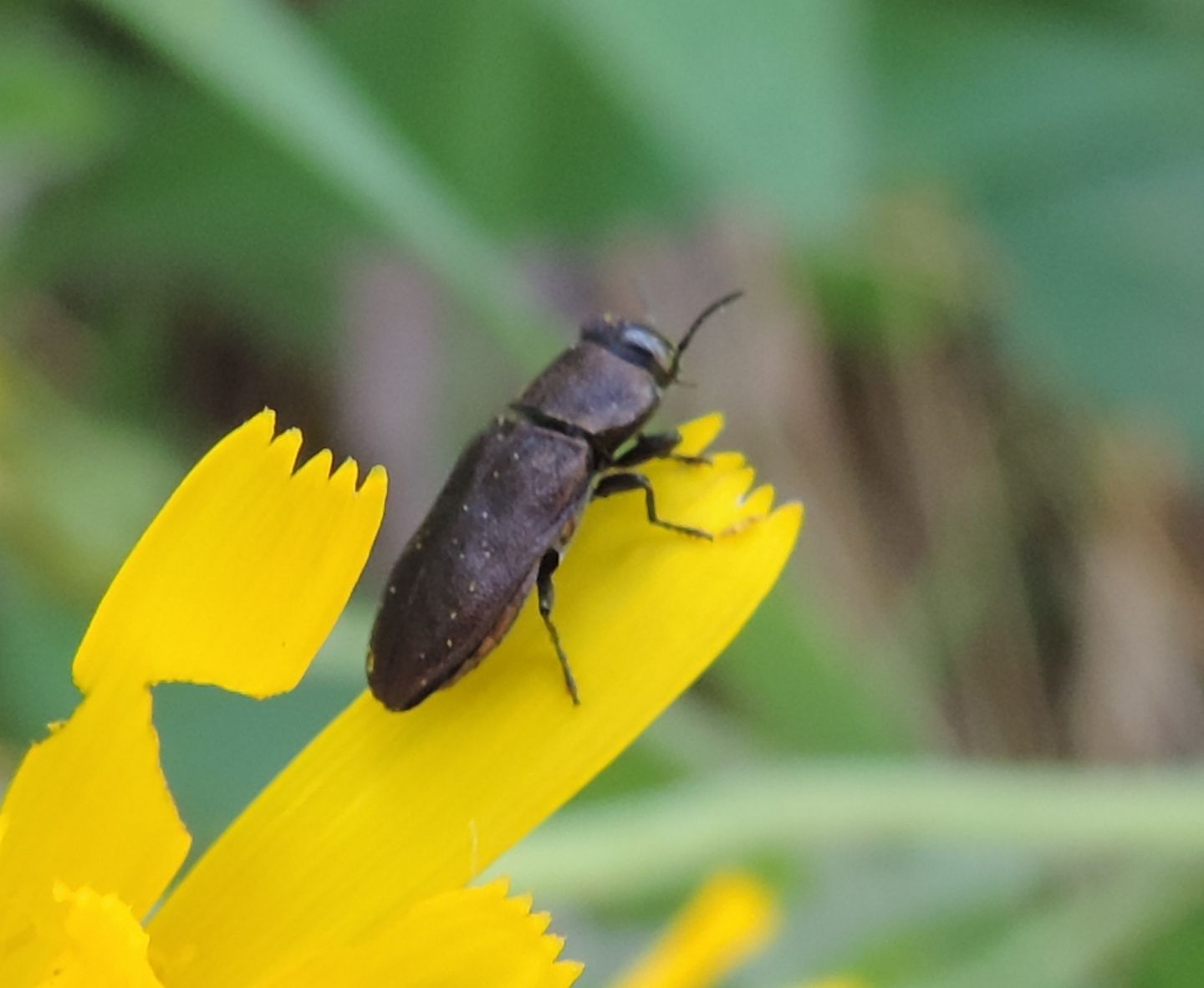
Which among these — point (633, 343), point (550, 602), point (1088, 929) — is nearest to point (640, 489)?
point (550, 602)

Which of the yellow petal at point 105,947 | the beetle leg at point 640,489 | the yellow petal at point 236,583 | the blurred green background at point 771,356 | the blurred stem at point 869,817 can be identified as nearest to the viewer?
the yellow petal at point 105,947

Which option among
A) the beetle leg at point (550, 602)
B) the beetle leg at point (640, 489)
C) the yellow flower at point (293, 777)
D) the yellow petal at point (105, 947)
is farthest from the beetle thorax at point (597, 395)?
the yellow petal at point (105, 947)

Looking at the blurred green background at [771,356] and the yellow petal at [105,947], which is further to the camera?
the blurred green background at [771,356]

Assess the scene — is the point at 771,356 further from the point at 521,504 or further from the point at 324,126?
the point at 521,504

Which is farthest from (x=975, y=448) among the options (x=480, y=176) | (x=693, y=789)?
(x=693, y=789)

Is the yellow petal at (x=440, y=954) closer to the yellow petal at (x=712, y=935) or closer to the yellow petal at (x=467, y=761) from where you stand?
the yellow petal at (x=467, y=761)

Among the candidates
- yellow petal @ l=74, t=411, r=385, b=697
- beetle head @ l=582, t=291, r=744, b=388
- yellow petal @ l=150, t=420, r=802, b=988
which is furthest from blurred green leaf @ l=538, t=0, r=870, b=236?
yellow petal @ l=74, t=411, r=385, b=697

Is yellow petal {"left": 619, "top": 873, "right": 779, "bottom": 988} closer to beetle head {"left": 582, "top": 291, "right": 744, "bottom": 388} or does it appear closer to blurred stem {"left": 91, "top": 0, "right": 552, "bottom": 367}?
beetle head {"left": 582, "top": 291, "right": 744, "bottom": 388}

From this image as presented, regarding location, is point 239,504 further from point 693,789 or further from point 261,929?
point 693,789
